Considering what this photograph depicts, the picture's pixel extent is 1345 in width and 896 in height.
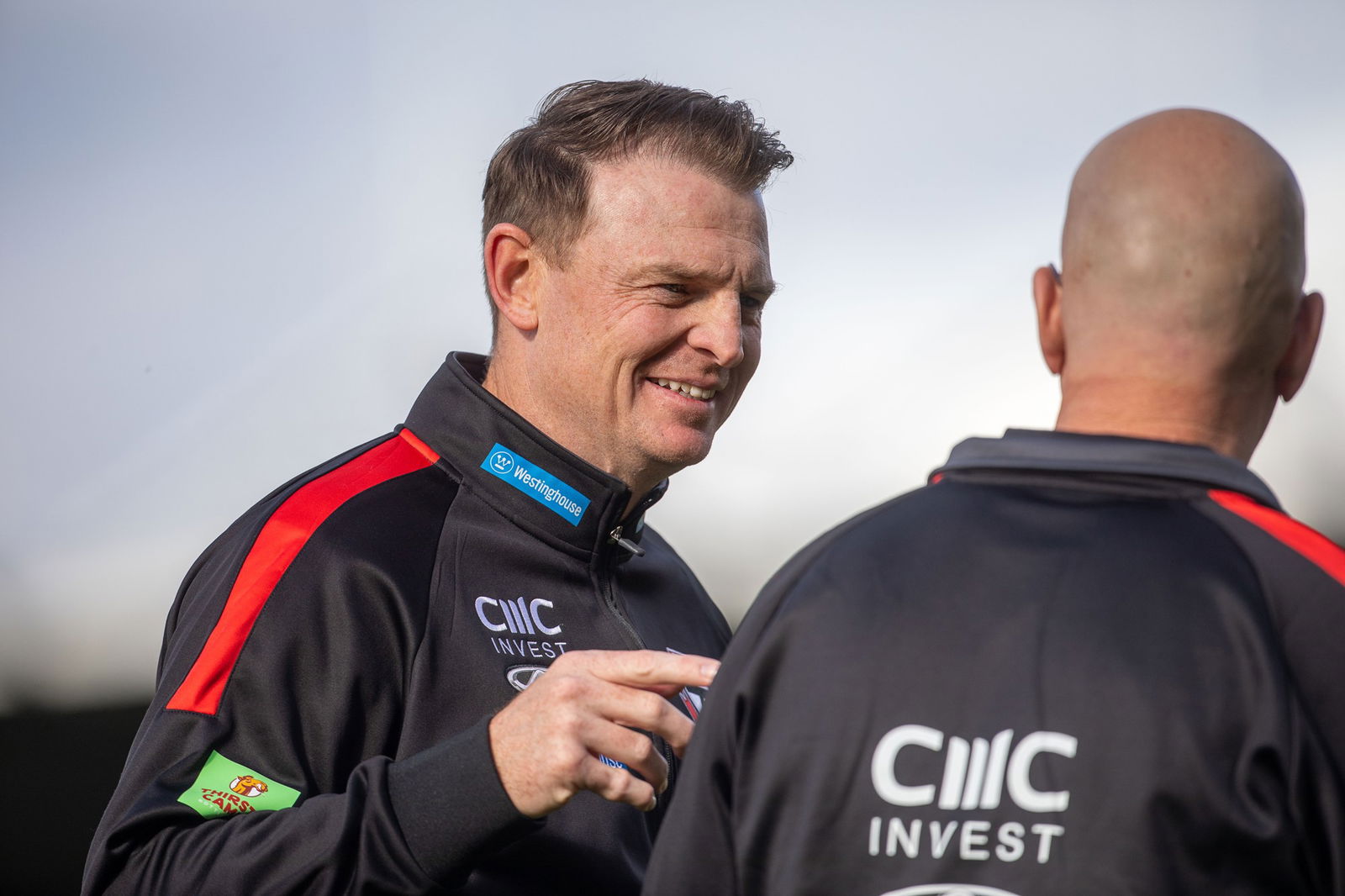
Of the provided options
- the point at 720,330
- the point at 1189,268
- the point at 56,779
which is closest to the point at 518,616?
the point at 720,330

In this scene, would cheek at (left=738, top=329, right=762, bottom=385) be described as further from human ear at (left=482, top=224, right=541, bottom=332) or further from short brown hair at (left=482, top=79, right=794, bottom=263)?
human ear at (left=482, top=224, right=541, bottom=332)

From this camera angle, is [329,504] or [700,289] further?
[700,289]

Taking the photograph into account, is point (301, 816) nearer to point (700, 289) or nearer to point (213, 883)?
point (213, 883)

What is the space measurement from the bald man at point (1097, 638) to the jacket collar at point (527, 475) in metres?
0.90

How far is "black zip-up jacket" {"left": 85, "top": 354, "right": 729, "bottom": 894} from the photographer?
1.63 meters

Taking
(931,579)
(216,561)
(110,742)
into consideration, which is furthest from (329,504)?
(110,742)

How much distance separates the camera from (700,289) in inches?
88.4

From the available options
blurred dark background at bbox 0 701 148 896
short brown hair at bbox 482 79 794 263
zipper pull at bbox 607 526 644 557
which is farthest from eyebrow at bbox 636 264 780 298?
blurred dark background at bbox 0 701 148 896

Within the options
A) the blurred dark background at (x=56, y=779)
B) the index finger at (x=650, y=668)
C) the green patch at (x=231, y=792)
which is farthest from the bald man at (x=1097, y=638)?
the blurred dark background at (x=56, y=779)

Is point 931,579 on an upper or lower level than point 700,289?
lower

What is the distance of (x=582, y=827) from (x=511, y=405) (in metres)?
0.78

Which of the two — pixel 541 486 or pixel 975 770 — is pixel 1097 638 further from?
pixel 541 486

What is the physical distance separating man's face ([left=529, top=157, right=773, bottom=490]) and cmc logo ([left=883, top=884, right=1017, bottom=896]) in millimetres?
1168

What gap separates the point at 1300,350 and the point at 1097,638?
376 millimetres
